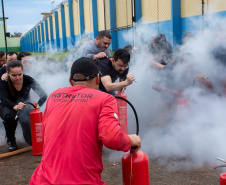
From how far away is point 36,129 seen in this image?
4.25 meters

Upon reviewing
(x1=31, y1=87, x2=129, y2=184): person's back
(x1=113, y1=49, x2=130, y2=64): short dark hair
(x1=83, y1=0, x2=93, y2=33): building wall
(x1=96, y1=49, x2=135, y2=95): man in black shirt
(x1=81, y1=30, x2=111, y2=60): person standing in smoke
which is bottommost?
(x1=31, y1=87, x2=129, y2=184): person's back

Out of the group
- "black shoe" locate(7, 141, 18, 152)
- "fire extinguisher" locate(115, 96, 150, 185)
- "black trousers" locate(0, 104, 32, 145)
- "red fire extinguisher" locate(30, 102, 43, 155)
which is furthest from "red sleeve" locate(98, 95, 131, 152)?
"black shoe" locate(7, 141, 18, 152)

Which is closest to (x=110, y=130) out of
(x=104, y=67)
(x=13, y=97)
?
(x=104, y=67)

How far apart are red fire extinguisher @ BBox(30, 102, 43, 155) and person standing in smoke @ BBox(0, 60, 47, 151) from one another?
0.22 metres

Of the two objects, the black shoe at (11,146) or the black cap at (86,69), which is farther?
the black shoe at (11,146)

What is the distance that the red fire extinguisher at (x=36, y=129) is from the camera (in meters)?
4.23

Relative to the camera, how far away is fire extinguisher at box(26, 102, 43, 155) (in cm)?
423

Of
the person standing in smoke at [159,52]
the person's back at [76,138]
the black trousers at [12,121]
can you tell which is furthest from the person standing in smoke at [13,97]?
the person's back at [76,138]

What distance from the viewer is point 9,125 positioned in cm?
456

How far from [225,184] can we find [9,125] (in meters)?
3.55

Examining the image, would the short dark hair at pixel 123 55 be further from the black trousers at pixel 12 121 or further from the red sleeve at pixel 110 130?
the red sleeve at pixel 110 130

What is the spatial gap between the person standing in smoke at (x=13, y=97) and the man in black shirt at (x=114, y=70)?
3.70 feet

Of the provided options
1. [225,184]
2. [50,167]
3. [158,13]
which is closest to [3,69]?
[50,167]

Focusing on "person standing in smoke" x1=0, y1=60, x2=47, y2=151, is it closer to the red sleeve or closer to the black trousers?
the black trousers
